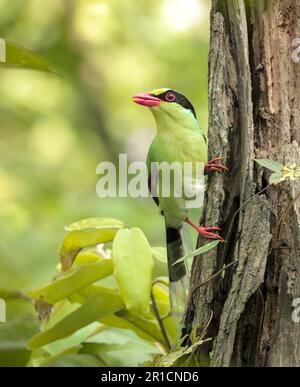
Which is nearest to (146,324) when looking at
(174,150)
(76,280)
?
(76,280)

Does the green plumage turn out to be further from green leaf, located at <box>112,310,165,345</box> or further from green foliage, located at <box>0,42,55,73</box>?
green foliage, located at <box>0,42,55,73</box>

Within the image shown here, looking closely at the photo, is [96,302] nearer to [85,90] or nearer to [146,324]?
[146,324]

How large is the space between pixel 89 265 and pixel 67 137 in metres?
6.28

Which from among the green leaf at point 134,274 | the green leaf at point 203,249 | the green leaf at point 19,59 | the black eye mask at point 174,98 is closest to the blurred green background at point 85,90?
the black eye mask at point 174,98

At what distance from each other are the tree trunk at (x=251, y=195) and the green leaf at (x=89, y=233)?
516 mm

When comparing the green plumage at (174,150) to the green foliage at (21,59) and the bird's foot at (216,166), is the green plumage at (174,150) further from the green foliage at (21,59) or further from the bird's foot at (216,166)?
the green foliage at (21,59)

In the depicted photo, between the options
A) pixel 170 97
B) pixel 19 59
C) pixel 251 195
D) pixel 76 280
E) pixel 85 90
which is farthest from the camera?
A: pixel 85 90

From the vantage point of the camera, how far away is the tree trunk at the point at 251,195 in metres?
2.15

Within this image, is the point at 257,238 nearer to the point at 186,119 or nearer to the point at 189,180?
the point at 189,180

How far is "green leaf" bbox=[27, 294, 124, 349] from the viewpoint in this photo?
109 inches

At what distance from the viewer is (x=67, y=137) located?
8.91 m

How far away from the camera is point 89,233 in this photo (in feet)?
9.30

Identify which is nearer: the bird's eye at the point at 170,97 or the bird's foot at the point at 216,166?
the bird's foot at the point at 216,166

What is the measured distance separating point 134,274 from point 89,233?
334 mm
